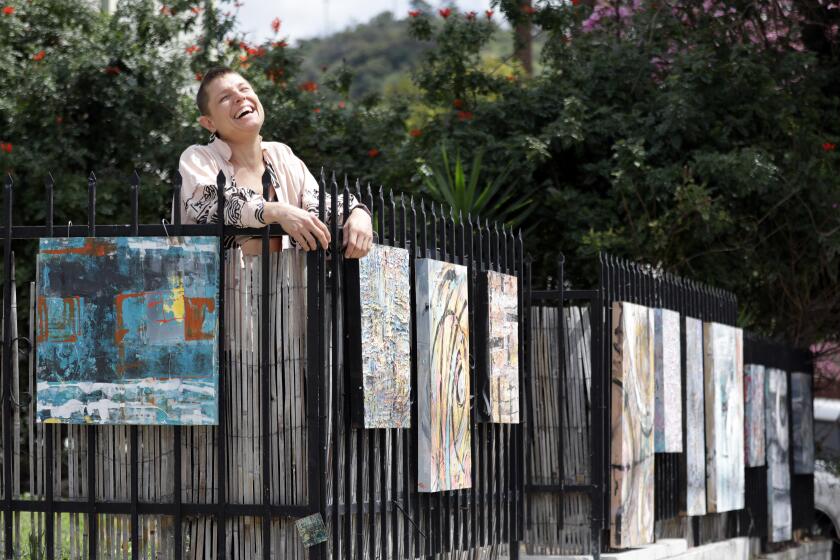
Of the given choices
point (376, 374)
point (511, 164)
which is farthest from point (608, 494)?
point (511, 164)

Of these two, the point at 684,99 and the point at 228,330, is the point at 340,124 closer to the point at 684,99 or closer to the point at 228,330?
the point at 684,99

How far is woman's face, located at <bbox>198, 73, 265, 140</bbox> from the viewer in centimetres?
612

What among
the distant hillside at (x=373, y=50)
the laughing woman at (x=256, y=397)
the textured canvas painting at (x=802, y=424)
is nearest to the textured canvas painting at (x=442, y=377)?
the laughing woman at (x=256, y=397)

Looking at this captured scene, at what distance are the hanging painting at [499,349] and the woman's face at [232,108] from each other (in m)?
1.76

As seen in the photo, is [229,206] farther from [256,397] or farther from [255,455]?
[255,455]

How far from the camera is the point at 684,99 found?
12.8m

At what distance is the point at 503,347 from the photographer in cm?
755

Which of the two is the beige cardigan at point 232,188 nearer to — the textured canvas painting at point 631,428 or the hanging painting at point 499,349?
the hanging painting at point 499,349

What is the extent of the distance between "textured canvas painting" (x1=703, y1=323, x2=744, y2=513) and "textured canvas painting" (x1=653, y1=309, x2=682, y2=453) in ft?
2.66

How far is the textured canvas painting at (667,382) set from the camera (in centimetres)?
961

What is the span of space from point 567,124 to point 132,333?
8.08m

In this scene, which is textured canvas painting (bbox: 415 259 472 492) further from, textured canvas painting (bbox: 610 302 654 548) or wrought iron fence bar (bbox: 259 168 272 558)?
textured canvas painting (bbox: 610 302 654 548)

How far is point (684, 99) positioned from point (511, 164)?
5.69 feet

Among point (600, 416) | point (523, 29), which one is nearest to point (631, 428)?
point (600, 416)
